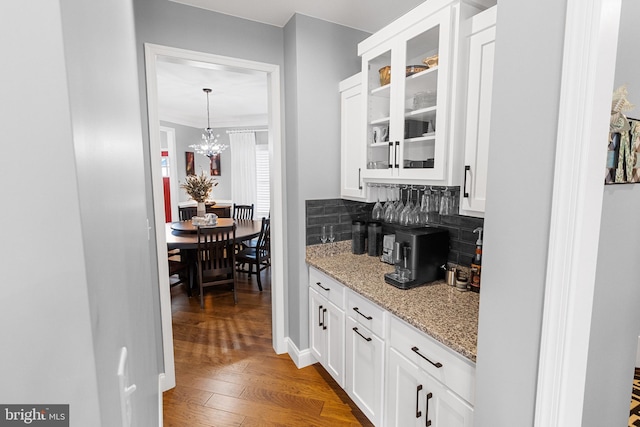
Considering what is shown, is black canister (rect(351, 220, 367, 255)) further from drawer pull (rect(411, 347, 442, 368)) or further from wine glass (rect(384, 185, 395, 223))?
drawer pull (rect(411, 347, 442, 368))

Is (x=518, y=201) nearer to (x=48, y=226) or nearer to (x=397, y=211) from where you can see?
(x=48, y=226)

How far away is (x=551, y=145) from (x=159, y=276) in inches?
92.4

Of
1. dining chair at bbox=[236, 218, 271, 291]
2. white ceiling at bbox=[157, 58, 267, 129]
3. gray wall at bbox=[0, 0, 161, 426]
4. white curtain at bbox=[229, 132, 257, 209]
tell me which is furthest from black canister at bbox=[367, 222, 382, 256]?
white curtain at bbox=[229, 132, 257, 209]

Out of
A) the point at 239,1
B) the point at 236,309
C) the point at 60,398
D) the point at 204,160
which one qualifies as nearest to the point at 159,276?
the point at 236,309

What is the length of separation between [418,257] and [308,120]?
1328mm

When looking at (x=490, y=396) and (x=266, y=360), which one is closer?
(x=490, y=396)

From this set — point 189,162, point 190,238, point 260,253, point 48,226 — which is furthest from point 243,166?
point 48,226

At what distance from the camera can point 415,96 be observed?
1.82 metres

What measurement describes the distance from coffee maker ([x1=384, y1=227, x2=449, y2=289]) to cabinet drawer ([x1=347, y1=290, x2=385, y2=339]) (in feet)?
0.65

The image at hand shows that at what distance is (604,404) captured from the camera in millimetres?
1198

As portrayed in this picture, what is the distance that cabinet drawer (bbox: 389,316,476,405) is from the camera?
122 centimetres

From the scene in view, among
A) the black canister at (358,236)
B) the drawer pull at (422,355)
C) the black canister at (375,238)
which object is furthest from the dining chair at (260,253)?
the drawer pull at (422,355)

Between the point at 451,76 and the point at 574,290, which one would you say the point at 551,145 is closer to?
the point at 574,290

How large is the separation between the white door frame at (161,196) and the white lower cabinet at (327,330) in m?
0.36
